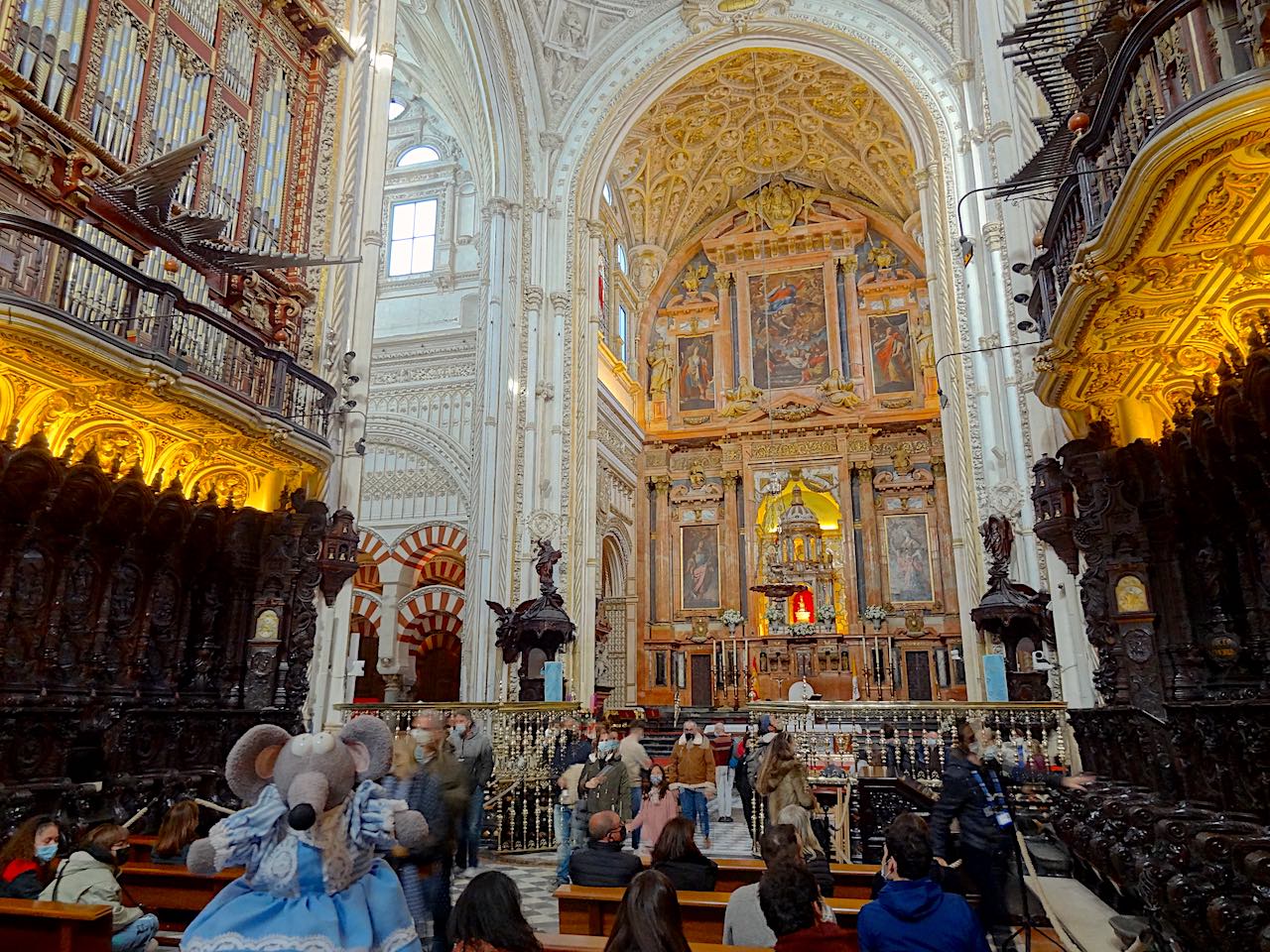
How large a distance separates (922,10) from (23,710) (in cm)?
1992

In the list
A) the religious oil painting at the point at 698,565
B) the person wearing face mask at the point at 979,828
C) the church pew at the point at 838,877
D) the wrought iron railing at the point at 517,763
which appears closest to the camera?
the person wearing face mask at the point at 979,828

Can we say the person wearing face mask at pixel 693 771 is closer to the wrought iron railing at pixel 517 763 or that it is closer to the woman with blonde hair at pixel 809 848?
the wrought iron railing at pixel 517 763

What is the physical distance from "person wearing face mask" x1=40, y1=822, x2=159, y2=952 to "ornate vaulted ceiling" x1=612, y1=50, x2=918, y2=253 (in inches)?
835

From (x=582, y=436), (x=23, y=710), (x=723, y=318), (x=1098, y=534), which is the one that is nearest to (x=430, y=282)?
(x=582, y=436)

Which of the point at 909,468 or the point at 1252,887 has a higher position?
the point at 909,468

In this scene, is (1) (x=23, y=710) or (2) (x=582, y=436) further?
(2) (x=582, y=436)

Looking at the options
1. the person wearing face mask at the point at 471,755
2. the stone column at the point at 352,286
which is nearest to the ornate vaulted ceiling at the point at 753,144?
the stone column at the point at 352,286

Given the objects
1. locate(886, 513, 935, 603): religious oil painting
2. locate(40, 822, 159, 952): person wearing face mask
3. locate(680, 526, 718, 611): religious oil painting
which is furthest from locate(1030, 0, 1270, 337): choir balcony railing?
locate(680, 526, 718, 611): religious oil painting

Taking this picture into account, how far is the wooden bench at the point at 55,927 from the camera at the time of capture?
3936mm

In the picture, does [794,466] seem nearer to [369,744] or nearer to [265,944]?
[369,744]

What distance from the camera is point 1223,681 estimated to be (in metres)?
7.12

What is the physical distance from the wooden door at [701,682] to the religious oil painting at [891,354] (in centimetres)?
934

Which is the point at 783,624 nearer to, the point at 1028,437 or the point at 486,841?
the point at 1028,437

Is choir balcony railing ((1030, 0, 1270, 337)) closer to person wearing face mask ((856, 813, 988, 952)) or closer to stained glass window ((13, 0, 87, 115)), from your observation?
person wearing face mask ((856, 813, 988, 952))
